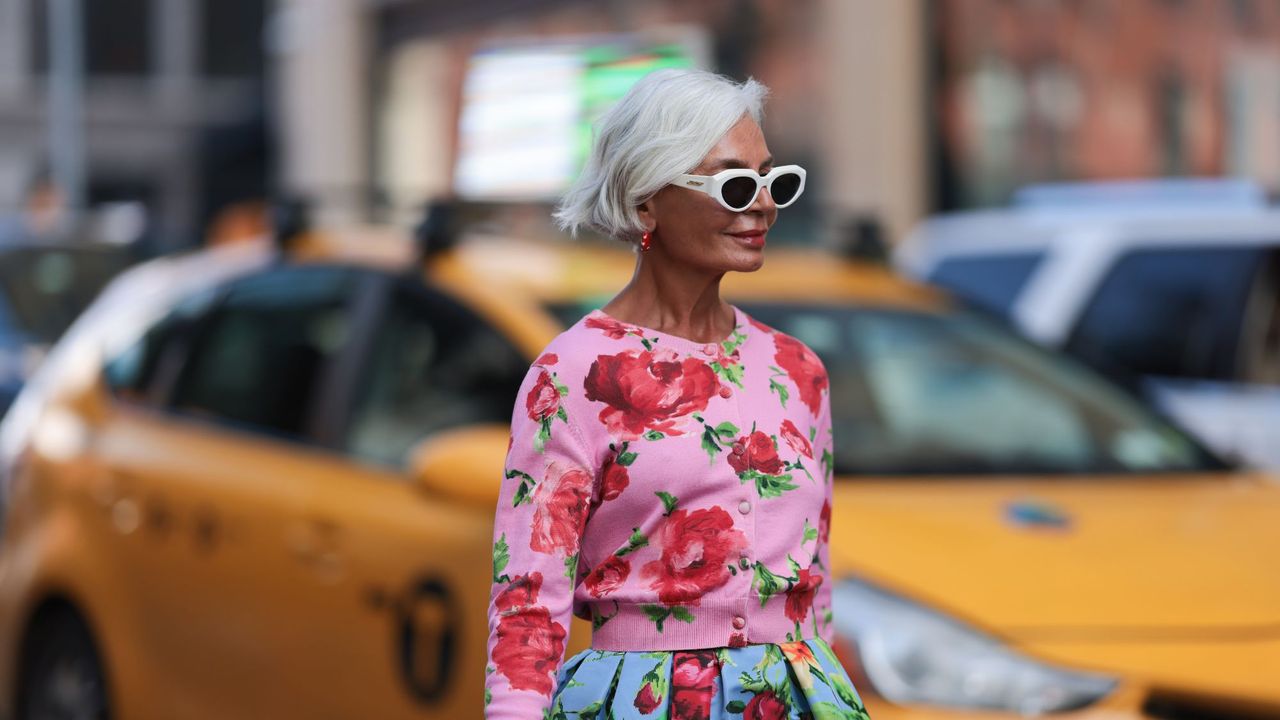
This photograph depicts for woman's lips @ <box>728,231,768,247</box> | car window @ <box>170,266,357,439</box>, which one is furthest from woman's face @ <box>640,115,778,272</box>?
car window @ <box>170,266,357,439</box>

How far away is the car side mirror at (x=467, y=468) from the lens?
425cm

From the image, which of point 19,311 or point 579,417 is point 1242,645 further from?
point 19,311

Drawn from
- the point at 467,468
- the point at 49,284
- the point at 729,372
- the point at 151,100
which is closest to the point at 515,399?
the point at 467,468

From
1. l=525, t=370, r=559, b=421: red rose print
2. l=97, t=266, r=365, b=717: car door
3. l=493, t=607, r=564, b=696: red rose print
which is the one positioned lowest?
l=97, t=266, r=365, b=717: car door

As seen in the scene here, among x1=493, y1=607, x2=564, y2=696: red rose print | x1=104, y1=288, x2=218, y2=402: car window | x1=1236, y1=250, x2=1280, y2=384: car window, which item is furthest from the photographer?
x1=1236, y1=250, x2=1280, y2=384: car window

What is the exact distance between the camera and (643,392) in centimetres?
269

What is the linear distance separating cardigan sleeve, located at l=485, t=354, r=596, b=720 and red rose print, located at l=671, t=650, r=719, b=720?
15cm

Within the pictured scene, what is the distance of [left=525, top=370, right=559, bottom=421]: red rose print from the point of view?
2693 millimetres

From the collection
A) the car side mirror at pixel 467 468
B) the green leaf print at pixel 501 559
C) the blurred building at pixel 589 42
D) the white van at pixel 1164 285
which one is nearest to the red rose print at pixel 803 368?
the green leaf print at pixel 501 559

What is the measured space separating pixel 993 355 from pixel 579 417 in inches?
110

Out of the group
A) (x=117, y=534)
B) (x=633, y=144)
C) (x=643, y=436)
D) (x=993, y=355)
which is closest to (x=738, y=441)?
(x=643, y=436)

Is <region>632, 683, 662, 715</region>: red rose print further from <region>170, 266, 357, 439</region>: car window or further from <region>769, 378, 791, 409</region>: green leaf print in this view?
<region>170, 266, 357, 439</region>: car window

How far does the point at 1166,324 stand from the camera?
25.5 ft

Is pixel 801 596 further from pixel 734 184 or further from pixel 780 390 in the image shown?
pixel 734 184
